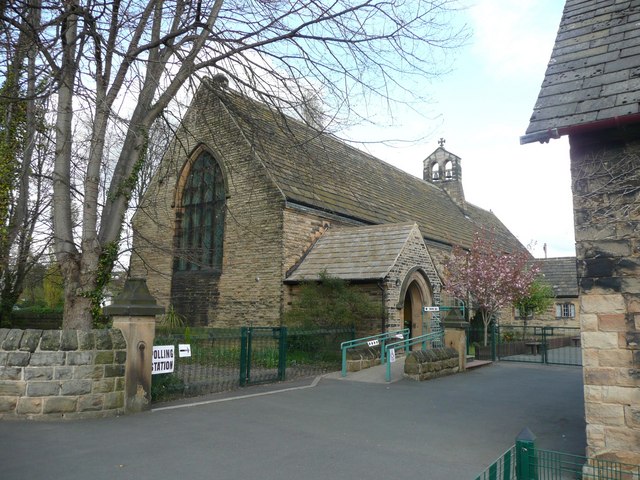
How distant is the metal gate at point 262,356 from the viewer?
11266mm

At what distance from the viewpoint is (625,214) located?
18.2 ft

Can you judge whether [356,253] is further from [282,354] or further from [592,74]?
[592,74]

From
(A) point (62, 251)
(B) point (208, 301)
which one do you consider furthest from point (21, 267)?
(A) point (62, 251)

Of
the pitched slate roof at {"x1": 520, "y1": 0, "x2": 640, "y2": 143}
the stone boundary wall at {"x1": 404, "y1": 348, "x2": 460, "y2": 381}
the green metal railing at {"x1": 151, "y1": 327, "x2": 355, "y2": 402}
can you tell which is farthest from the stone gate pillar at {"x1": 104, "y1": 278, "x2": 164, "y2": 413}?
the stone boundary wall at {"x1": 404, "y1": 348, "x2": 460, "y2": 381}

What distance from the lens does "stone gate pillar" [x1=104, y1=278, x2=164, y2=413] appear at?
329 inches

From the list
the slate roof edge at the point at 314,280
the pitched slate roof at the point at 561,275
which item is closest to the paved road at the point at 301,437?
the slate roof edge at the point at 314,280

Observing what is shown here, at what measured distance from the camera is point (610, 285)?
5535mm

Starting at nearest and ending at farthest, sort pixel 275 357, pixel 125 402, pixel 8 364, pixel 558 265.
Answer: pixel 8 364
pixel 125 402
pixel 275 357
pixel 558 265

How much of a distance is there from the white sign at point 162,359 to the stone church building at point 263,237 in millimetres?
5607

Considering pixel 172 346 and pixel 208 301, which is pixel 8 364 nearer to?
pixel 172 346

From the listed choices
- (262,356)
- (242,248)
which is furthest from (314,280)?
(242,248)

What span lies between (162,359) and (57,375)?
176 cm

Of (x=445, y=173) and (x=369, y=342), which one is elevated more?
(x=445, y=173)

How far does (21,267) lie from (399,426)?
16402mm
